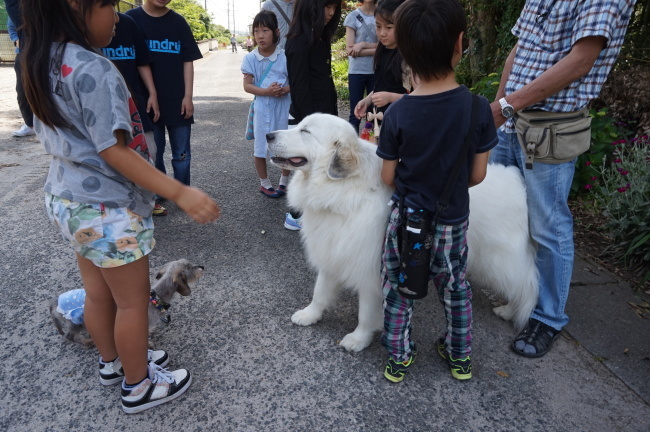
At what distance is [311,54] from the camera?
3.74m

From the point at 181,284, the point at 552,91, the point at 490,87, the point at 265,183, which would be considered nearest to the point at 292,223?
the point at 265,183

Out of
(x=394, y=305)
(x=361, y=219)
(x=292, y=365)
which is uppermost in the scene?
(x=361, y=219)

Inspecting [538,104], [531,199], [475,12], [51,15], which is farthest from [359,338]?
[475,12]

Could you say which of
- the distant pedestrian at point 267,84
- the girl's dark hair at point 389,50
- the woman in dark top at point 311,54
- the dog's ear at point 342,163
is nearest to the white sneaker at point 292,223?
the woman in dark top at point 311,54

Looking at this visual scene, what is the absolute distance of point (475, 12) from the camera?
24.3 ft

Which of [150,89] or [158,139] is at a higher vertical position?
[150,89]

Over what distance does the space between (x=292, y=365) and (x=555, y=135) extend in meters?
2.00

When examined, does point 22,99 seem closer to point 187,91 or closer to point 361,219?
point 361,219

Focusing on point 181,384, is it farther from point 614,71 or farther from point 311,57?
point 614,71

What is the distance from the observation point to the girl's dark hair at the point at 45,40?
1.52 metres

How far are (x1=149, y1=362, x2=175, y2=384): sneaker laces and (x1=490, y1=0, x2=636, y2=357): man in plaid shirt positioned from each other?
2051 mm

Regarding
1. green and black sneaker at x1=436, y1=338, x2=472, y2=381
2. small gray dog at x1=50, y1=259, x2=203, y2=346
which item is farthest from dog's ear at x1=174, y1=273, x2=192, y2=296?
green and black sneaker at x1=436, y1=338, x2=472, y2=381

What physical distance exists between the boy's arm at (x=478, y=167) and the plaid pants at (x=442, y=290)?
0.79 feet

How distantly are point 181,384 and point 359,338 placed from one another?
1064 millimetres
